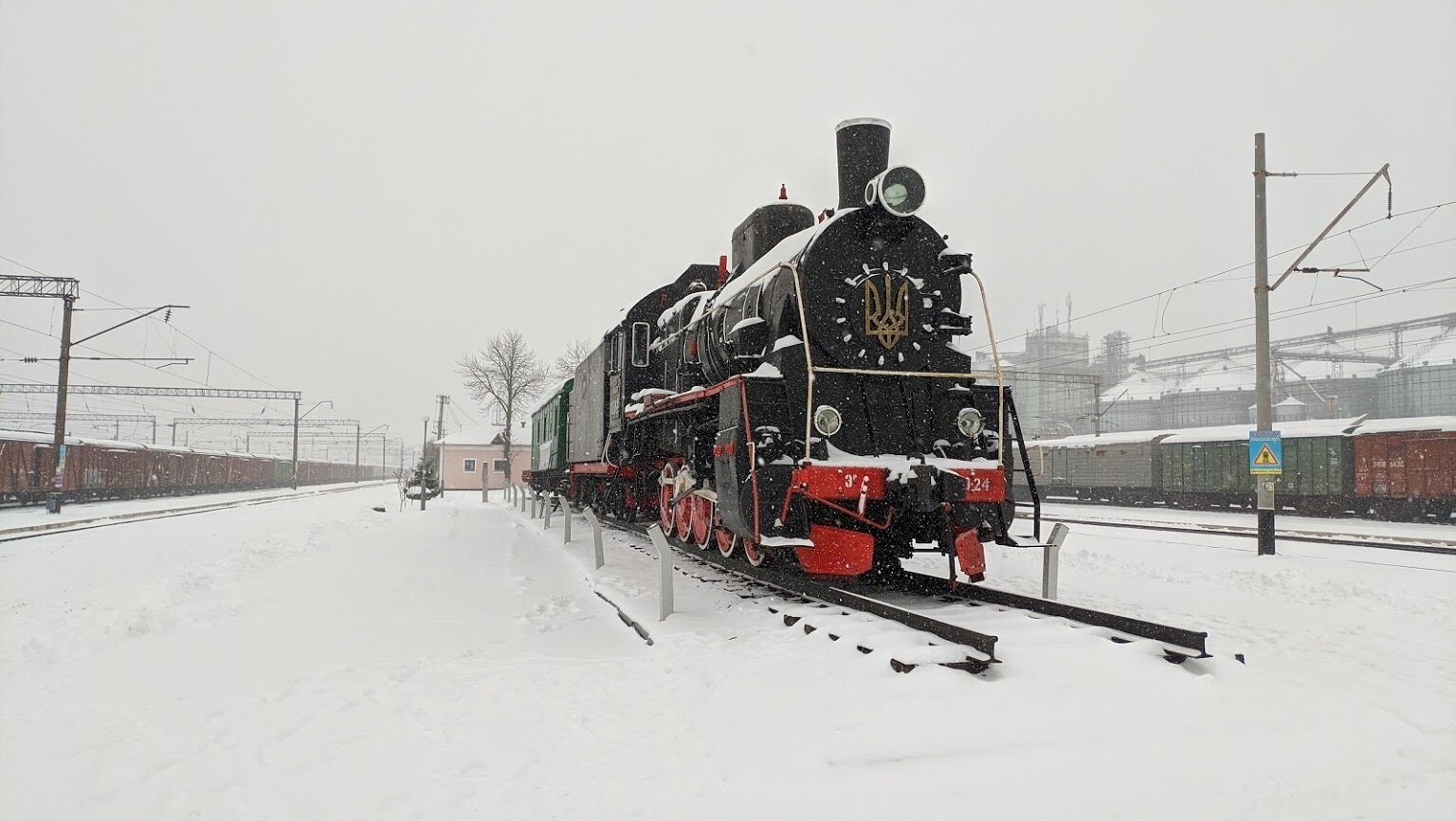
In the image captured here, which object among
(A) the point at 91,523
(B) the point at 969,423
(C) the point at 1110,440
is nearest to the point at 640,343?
(B) the point at 969,423

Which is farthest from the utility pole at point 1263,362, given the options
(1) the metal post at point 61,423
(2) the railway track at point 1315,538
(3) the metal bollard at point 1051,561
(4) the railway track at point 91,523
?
(1) the metal post at point 61,423

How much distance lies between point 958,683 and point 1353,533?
1722cm

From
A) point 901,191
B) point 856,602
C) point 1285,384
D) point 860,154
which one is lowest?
point 856,602

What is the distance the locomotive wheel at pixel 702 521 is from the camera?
9.38 m

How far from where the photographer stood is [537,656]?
5.79 m

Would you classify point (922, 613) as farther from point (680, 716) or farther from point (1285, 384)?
point (1285, 384)

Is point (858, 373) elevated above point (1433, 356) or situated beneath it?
situated beneath

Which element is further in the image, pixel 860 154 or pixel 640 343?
pixel 640 343

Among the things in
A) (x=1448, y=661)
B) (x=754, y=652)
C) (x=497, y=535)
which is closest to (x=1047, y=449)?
(x=497, y=535)

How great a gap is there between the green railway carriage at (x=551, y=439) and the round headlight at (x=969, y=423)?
12.3 metres

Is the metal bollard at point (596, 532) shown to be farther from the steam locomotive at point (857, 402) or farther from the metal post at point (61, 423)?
the metal post at point (61, 423)

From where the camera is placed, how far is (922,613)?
618cm

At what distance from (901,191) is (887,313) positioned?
1.10m

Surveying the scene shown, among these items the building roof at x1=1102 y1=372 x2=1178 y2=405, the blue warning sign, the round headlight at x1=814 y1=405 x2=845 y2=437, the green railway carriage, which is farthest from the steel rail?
the building roof at x1=1102 y1=372 x2=1178 y2=405
